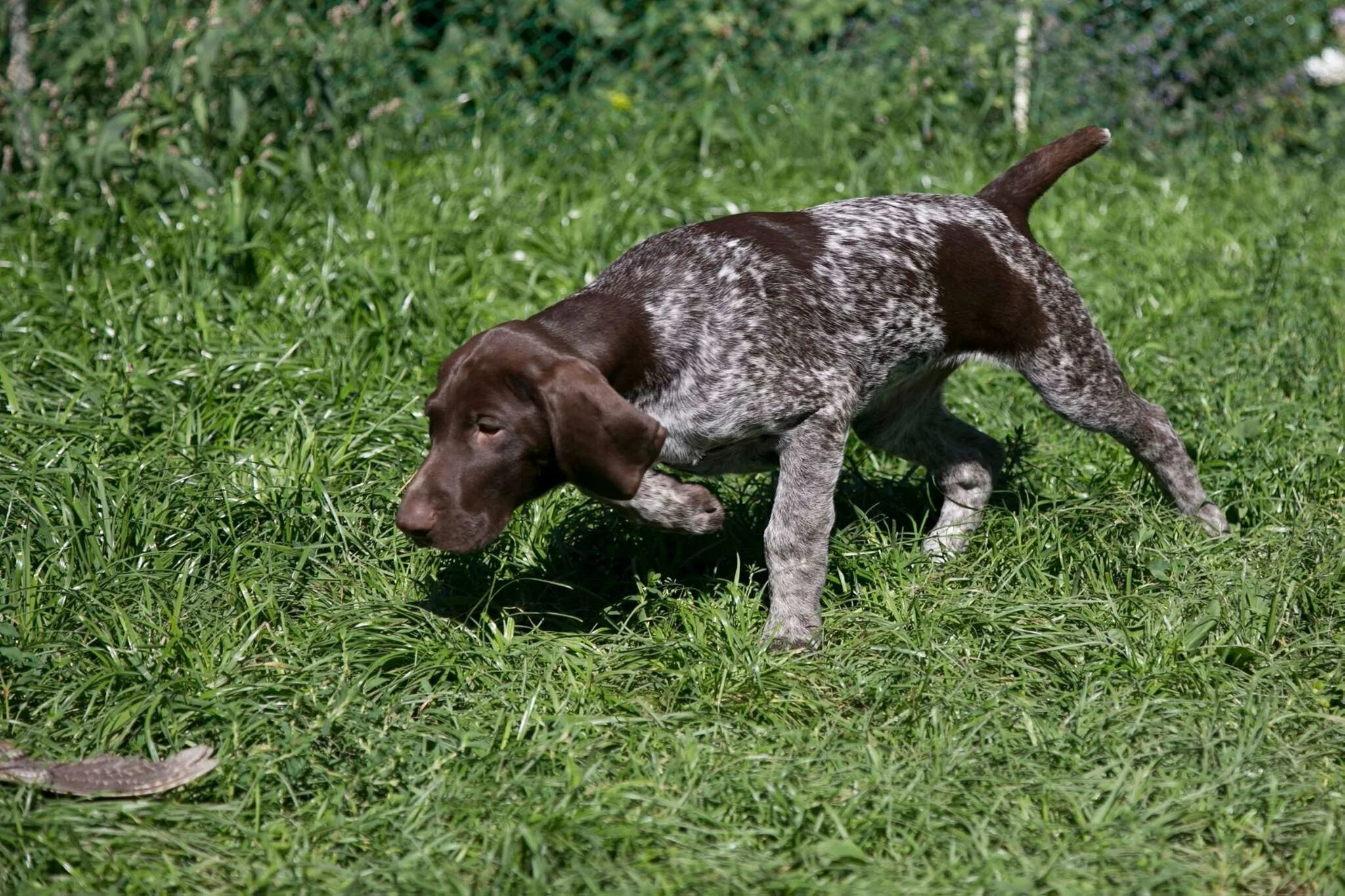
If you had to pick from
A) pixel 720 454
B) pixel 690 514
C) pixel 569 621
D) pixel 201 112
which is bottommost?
pixel 569 621

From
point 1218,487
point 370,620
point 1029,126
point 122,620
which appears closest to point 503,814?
point 370,620

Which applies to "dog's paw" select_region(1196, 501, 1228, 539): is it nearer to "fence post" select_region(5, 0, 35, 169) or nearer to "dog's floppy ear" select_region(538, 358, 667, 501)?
"dog's floppy ear" select_region(538, 358, 667, 501)

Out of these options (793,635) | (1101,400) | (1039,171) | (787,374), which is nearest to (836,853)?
(793,635)

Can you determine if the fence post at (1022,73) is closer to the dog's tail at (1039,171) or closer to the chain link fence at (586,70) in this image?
the chain link fence at (586,70)

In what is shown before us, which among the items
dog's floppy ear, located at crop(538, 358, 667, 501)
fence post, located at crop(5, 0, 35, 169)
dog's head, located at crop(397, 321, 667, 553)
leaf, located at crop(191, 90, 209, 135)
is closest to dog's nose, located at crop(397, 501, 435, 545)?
dog's head, located at crop(397, 321, 667, 553)

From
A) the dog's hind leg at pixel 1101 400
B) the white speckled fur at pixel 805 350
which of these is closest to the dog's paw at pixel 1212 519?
the dog's hind leg at pixel 1101 400

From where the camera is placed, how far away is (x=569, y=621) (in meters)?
3.97

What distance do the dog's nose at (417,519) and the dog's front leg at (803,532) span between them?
3.00 feet

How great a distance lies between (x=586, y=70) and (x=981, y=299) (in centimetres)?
399

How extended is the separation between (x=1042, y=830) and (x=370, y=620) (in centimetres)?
173

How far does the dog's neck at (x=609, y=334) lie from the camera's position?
356 cm

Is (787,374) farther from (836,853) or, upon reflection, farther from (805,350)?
(836,853)

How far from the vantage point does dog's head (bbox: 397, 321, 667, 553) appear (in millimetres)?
3350

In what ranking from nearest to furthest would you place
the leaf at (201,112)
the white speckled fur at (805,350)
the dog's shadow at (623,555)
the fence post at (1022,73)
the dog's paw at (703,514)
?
the white speckled fur at (805,350)
the dog's paw at (703,514)
the dog's shadow at (623,555)
the leaf at (201,112)
the fence post at (1022,73)
